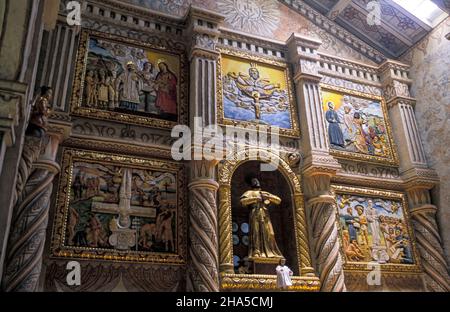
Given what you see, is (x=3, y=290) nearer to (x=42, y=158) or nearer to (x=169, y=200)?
(x=42, y=158)

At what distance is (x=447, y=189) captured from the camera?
10.2 metres

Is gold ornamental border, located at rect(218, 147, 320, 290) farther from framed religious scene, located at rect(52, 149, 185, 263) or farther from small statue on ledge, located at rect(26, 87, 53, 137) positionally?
small statue on ledge, located at rect(26, 87, 53, 137)

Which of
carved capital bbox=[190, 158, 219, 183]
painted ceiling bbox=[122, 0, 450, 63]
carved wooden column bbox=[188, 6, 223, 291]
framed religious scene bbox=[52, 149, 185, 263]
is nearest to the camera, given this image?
framed religious scene bbox=[52, 149, 185, 263]

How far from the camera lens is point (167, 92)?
9.23 m

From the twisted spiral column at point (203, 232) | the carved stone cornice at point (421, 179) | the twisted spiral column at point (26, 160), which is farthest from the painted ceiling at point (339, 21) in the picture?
the twisted spiral column at point (26, 160)

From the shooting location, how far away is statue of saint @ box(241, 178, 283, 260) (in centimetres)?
856

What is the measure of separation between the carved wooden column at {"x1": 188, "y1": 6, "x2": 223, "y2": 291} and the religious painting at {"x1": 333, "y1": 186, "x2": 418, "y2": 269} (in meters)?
3.00

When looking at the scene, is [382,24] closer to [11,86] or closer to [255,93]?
[255,93]

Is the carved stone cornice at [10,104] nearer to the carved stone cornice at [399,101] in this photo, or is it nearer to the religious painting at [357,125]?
the religious painting at [357,125]

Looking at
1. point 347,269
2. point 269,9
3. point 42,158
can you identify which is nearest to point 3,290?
→ point 42,158

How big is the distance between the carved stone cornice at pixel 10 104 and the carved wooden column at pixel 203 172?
148 inches

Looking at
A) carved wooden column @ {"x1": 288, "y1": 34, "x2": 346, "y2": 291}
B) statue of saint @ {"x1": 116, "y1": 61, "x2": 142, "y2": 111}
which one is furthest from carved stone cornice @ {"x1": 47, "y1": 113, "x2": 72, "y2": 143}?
carved wooden column @ {"x1": 288, "y1": 34, "x2": 346, "y2": 291}

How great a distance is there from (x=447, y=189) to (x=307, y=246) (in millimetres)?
3729

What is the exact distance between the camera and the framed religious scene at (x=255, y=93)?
31.7 ft
